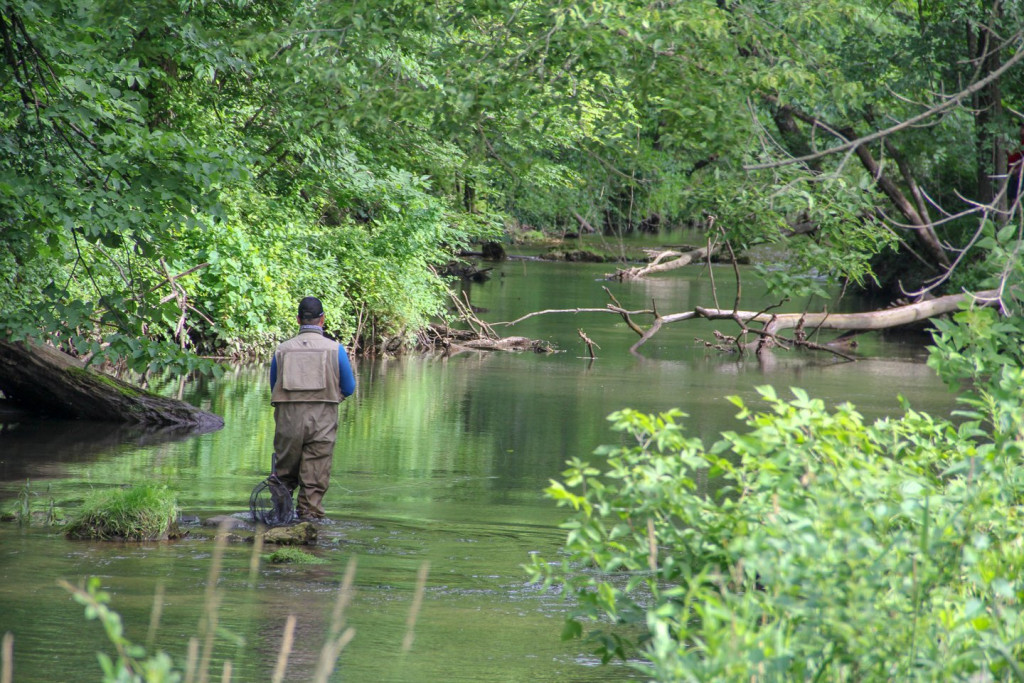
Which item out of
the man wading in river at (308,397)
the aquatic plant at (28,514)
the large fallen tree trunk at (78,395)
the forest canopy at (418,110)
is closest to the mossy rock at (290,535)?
the man wading in river at (308,397)

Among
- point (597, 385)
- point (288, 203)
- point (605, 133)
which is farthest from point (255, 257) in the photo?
point (605, 133)

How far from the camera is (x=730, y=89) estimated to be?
9.48 meters

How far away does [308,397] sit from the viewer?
355 inches

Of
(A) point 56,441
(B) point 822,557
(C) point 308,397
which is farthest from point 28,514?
(B) point 822,557

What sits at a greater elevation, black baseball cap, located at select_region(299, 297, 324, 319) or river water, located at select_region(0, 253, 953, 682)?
black baseball cap, located at select_region(299, 297, 324, 319)

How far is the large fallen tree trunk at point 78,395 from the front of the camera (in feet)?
43.6

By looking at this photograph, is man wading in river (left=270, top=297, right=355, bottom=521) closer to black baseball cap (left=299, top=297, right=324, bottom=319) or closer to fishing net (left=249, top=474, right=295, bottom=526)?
black baseball cap (left=299, top=297, right=324, bottom=319)

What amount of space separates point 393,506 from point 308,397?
148cm

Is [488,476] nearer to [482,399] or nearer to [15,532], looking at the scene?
[15,532]

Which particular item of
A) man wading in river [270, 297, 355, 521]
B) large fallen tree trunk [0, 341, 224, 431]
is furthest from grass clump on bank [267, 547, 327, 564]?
large fallen tree trunk [0, 341, 224, 431]

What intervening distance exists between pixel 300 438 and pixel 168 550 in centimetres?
146

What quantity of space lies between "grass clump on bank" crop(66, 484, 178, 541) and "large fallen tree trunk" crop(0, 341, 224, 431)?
5388mm

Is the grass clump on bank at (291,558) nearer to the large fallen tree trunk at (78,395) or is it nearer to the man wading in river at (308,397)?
the man wading in river at (308,397)

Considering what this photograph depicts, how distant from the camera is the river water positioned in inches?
235
